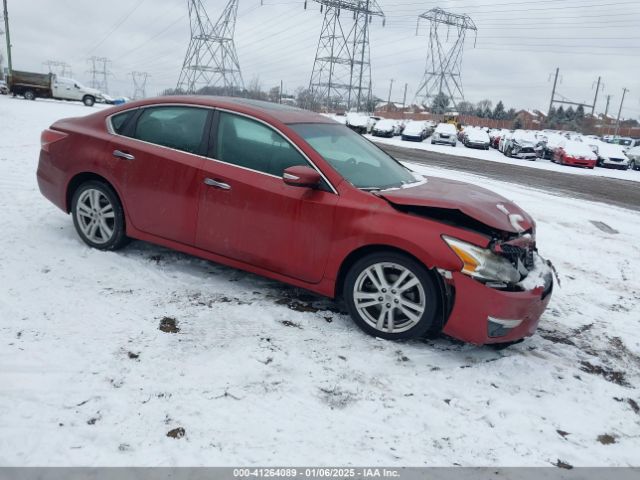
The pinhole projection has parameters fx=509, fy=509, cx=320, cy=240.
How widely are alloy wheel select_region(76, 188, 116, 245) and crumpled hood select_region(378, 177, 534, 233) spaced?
2.62m

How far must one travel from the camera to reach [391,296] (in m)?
3.56

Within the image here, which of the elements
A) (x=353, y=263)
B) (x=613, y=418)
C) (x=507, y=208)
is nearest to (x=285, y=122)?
(x=353, y=263)

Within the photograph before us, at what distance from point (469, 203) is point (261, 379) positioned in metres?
1.88

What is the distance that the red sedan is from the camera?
11.1 ft

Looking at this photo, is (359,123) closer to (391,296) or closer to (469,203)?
(469,203)

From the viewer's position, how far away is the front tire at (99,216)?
468cm

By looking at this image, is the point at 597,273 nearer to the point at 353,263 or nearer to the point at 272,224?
the point at 353,263

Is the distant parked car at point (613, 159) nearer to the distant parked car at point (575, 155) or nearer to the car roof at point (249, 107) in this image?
the distant parked car at point (575, 155)

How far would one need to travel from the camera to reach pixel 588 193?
1348 centimetres

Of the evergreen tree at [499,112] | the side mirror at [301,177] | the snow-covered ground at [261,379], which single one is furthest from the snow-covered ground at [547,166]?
the evergreen tree at [499,112]

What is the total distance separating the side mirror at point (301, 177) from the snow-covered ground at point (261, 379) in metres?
1.03

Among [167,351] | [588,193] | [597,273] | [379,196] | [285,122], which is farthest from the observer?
[588,193]

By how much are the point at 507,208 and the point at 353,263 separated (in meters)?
1.27

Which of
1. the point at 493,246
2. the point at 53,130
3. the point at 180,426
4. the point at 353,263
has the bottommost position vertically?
the point at 180,426
